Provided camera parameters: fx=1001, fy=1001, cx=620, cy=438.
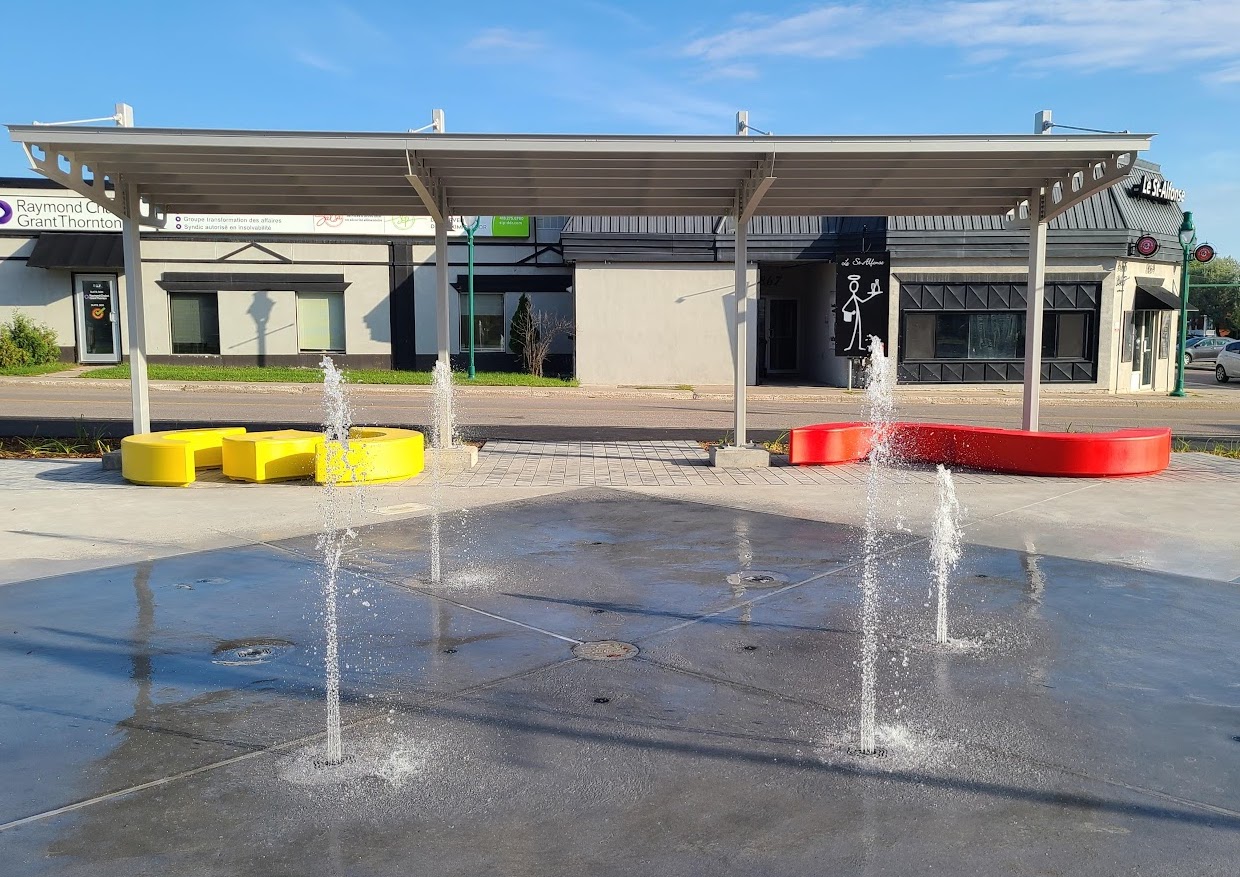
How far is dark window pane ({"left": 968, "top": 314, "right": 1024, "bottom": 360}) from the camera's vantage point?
2744cm

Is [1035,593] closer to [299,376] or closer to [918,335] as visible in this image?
[918,335]

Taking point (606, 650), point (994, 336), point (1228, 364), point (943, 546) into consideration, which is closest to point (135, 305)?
point (606, 650)

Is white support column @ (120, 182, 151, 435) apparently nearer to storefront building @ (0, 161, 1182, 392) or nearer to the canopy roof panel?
the canopy roof panel

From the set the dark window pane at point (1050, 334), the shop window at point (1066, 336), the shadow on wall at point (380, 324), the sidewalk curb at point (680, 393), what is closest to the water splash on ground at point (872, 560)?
the sidewalk curb at point (680, 393)

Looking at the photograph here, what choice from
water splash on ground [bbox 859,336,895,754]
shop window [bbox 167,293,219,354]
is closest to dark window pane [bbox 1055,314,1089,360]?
water splash on ground [bbox 859,336,895,754]

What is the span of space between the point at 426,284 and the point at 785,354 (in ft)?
38.2

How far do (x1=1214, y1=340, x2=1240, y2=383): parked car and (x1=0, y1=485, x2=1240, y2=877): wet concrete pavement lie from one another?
31.7 meters

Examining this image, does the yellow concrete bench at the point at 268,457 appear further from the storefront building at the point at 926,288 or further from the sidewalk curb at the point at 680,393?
the storefront building at the point at 926,288

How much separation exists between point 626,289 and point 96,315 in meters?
16.7

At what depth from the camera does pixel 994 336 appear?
90.5ft

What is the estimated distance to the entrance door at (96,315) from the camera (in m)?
30.8

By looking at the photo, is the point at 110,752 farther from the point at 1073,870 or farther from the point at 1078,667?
the point at 1078,667

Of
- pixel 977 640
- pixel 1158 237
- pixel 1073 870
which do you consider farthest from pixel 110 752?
pixel 1158 237

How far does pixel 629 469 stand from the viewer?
12.9 meters
